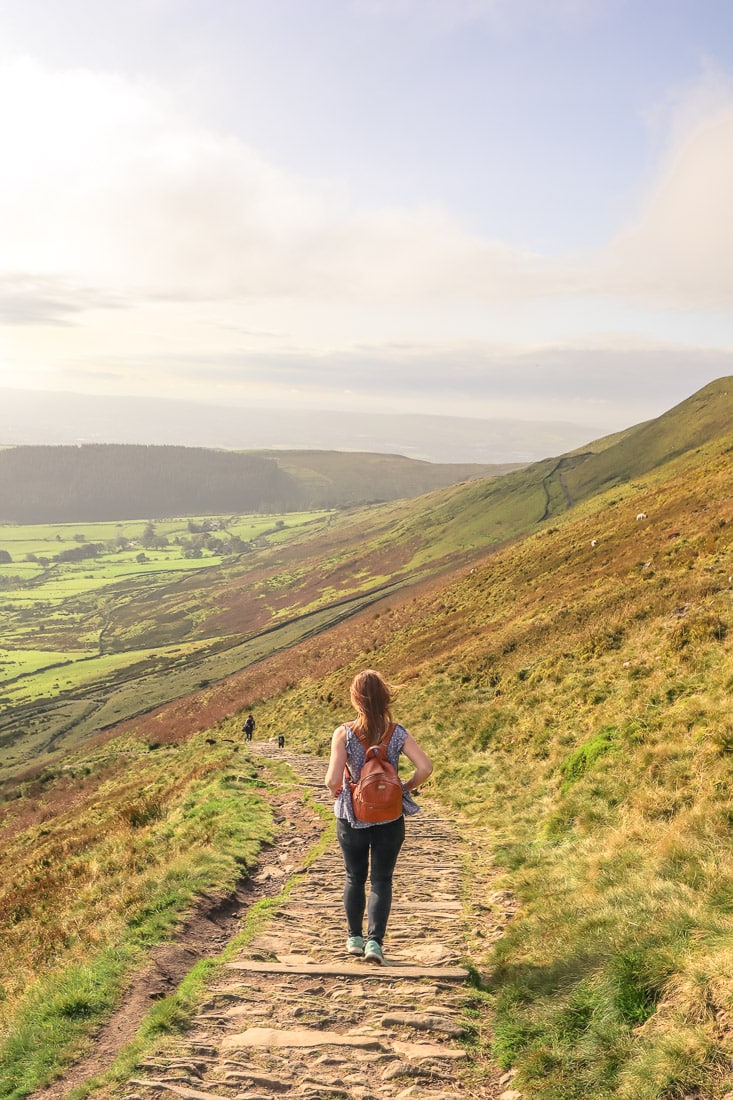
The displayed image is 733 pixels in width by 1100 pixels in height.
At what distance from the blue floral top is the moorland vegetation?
207cm

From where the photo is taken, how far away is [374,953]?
6.93 m

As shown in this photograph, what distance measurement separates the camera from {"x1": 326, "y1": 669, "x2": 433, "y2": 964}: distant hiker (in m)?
6.83

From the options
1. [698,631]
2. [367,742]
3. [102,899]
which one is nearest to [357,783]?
[367,742]

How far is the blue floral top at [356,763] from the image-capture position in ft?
22.3

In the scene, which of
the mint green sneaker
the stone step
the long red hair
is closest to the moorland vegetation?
the stone step

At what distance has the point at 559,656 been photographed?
20781 millimetres

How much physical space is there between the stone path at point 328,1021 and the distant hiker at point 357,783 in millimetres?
683

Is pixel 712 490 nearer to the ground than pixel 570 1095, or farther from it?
farther from it

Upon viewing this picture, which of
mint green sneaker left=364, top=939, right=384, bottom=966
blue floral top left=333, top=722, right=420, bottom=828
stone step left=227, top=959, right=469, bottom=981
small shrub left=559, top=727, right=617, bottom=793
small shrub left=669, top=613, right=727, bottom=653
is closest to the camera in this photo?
stone step left=227, top=959, right=469, bottom=981

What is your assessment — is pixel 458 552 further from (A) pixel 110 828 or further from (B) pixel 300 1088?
(B) pixel 300 1088

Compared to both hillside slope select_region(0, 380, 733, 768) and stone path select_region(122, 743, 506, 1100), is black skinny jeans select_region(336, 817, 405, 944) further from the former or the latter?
hillside slope select_region(0, 380, 733, 768)

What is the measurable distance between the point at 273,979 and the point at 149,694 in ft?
269

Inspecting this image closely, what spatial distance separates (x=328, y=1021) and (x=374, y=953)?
1103 mm

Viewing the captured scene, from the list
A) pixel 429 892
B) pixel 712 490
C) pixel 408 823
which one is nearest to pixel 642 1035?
pixel 429 892
